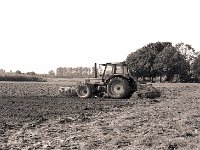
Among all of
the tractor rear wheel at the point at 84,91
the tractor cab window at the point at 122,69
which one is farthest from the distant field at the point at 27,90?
the tractor cab window at the point at 122,69

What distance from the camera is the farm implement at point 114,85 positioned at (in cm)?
2608

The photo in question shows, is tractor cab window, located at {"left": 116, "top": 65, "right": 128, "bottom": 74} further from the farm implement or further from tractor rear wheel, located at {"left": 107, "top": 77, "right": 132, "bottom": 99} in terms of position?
tractor rear wheel, located at {"left": 107, "top": 77, "right": 132, "bottom": 99}

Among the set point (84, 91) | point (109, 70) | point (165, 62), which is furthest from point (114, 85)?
point (165, 62)

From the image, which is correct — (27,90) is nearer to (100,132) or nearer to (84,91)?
(84,91)

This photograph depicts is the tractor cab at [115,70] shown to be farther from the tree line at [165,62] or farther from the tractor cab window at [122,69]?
the tree line at [165,62]

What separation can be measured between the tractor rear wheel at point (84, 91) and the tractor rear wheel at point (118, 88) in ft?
4.56

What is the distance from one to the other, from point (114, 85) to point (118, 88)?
320 millimetres

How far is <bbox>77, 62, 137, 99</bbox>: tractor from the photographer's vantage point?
26.0 meters

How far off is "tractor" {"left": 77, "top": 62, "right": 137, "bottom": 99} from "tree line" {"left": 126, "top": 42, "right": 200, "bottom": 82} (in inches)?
2204

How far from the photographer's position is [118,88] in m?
26.1

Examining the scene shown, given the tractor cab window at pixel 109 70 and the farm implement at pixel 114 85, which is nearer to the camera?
the farm implement at pixel 114 85

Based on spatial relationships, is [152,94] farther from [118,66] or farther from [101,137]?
[101,137]

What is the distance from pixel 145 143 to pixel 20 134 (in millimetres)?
3989

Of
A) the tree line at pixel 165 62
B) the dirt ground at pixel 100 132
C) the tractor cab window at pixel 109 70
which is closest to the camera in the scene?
the dirt ground at pixel 100 132
